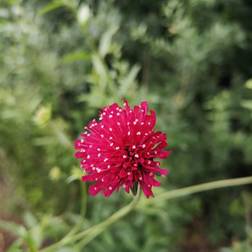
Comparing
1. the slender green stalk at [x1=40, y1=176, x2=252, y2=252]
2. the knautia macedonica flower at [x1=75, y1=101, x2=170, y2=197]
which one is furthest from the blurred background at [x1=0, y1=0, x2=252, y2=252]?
the knautia macedonica flower at [x1=75, y1=101, x2=170, y2=197]

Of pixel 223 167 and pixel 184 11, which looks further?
pixel 223 167

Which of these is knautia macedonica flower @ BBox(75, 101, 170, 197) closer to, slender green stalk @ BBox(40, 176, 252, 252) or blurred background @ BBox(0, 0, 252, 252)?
slender green stalk @ BBox(40, 176, 252, 252)

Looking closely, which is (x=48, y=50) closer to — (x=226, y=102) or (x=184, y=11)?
(x=184, y=11)

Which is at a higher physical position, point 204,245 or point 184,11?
point 184,11

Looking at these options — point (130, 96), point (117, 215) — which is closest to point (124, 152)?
point (117, 215)

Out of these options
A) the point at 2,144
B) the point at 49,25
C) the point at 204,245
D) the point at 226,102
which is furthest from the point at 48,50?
the point at 204,245
